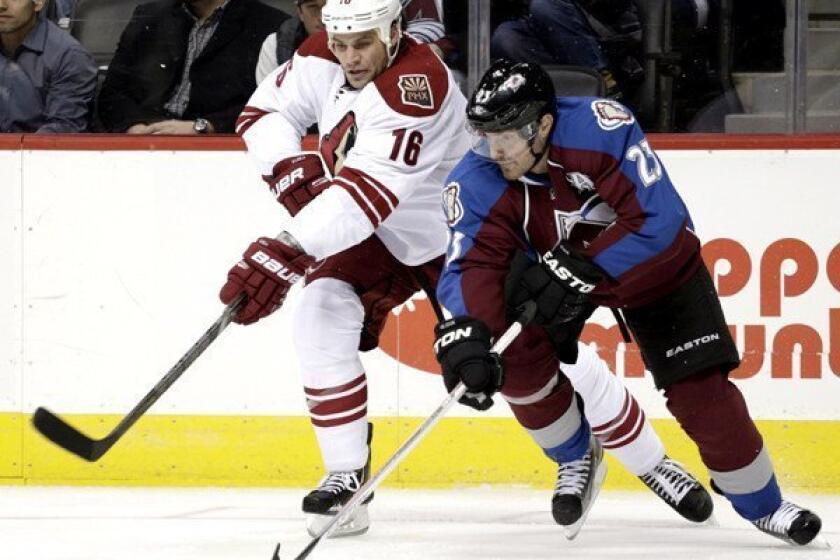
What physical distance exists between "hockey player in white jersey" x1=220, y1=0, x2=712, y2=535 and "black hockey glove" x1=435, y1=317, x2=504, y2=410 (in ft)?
1.26

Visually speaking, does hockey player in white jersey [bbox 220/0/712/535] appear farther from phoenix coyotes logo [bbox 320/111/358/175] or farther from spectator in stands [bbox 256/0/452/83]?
spectator in stands [bbox 256/0/452/83]

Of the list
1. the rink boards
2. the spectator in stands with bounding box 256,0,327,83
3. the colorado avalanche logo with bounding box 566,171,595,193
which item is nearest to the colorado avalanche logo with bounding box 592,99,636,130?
the colorado avalanche logo with bounding box 566,171,595,193

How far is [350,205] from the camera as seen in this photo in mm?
3551

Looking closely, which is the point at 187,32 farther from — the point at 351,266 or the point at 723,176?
the point at 723,176

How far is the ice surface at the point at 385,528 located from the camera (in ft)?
11.7

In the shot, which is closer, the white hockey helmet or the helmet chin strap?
the helmet chin strap

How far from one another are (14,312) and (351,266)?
108 centimetres

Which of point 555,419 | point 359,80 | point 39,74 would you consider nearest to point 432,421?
point 555,419

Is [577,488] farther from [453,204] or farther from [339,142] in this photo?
[339,142]

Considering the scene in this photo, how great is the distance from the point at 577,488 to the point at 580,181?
0.68 metres

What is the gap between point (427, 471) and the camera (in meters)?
4.37

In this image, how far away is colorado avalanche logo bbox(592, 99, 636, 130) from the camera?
330 cm

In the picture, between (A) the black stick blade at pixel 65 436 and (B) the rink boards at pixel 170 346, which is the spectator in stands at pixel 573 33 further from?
(A) the black stick blade at pixel 65 436

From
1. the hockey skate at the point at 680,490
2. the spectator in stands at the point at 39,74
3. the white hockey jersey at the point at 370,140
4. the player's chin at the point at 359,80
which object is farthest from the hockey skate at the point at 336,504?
→ the spectator in stands at the point at 39,74
